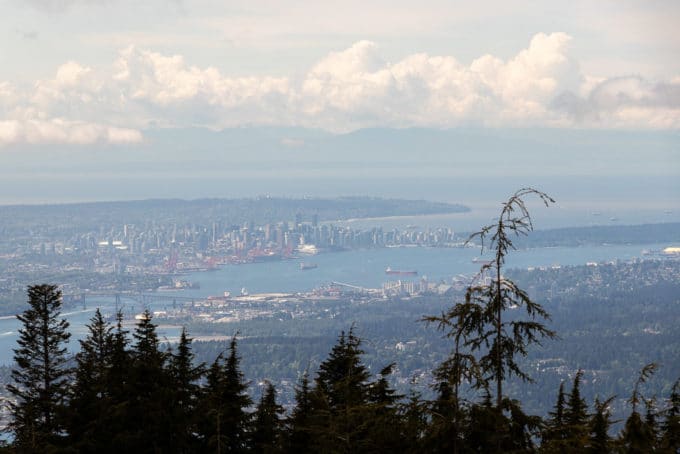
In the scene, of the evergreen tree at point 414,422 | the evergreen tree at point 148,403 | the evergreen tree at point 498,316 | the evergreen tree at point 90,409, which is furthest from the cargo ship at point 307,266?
the evergreen tree at point 498,316

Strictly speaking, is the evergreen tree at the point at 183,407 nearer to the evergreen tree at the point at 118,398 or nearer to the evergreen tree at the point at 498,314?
the evergreen tree at the point at 118,398

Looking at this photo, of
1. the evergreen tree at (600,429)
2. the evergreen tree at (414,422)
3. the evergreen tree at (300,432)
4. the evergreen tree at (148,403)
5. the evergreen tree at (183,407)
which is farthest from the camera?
the evergreen tree at (300,432)

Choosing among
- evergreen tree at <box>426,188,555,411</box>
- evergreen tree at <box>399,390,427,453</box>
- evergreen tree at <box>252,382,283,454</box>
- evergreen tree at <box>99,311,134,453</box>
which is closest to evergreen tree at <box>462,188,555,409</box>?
evergreen tree at <box>426,188,555,411</box>

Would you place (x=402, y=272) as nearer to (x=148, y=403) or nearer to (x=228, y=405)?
(x=228, y=405)

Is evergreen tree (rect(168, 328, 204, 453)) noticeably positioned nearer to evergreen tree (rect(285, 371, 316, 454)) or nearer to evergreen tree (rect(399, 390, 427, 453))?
evergreen tree (rect(285, 371, 316, 454))

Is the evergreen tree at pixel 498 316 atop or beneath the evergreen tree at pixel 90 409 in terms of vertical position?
atop

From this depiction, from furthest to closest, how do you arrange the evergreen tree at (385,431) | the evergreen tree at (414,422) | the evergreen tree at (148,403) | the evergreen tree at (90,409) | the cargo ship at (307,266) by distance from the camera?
→ the cargo ship at (307,266) < the evergreen tree at (148,403) < the evergreen tree at (90,409) < the evergreen tree at (385,431) < the evergreen tree at (414,422)

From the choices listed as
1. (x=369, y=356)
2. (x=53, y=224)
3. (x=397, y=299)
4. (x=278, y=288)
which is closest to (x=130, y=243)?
(x=53, y=224)

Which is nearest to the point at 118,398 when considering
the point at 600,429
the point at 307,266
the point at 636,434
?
the point at 600,429

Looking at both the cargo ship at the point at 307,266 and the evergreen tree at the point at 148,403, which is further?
the cargo ship at the point at 307,266

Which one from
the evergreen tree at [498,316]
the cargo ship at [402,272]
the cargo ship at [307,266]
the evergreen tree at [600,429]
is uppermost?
the evergreen tree at [498,316]
